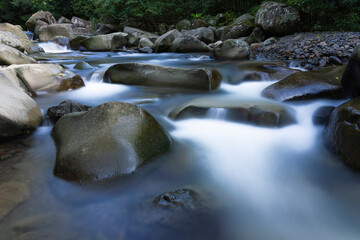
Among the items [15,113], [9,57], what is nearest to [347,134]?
[15,113]

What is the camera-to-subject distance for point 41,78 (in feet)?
14.8

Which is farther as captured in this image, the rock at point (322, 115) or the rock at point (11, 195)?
the rock at point (322, 115)

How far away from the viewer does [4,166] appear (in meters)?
2.38

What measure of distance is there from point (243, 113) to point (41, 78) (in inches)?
147

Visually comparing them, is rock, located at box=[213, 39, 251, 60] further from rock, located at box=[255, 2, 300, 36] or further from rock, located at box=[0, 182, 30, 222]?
rock, located at box=[0, 182, 30, 222]

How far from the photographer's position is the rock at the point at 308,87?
12.6 feet

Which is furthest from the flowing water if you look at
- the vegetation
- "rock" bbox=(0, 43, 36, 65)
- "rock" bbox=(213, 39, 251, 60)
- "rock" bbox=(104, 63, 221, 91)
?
the vegetation

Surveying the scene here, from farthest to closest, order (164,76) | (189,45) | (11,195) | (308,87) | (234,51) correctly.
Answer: (189,45) → (234,51) → (164,76) → (308,87) → (11,195)

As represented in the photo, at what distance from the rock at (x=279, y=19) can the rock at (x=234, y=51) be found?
172 inches

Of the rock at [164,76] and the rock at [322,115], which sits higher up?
the rock at [164,76]

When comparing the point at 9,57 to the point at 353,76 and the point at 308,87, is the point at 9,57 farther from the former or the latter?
the point at 353,76

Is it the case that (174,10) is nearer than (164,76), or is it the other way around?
(164,76)

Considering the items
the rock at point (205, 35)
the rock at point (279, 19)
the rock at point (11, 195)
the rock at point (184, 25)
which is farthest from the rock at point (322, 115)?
the rock at point (184, 25)

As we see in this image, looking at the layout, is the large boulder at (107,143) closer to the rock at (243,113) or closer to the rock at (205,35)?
the rock at (243,113)
